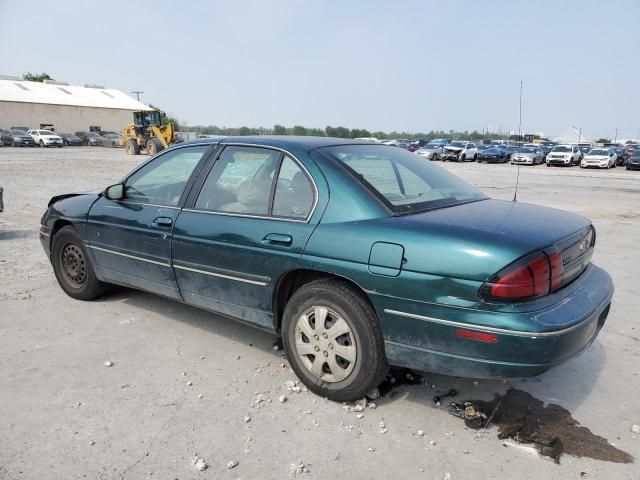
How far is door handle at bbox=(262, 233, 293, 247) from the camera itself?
10.4 ft

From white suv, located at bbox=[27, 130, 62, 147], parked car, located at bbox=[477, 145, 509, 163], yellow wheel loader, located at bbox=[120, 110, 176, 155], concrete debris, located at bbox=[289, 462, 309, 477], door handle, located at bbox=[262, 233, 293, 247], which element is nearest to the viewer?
concrete debris, located at bbox=[289, 462, 309, 477]

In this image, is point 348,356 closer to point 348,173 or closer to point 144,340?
point 348,173

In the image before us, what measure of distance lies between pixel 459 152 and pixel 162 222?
118 feet

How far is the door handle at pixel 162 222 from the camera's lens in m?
3.83

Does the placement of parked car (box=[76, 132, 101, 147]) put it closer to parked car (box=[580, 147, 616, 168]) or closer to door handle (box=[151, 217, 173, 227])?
parked car (box=[580, 147, 616, 168])

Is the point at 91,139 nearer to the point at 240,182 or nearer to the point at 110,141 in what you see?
the point at 110,141

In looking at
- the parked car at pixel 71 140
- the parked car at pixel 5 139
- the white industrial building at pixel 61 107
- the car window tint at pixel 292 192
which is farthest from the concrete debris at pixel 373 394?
the white industrial building at pixel 61 107

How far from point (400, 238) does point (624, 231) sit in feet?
25.7

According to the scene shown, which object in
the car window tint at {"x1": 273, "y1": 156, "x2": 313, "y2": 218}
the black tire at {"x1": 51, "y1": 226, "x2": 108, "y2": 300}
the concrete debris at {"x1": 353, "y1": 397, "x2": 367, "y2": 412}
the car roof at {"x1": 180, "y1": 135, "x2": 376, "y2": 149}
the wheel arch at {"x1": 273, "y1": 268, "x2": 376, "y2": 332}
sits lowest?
the concrete debris at {"x1": 353, "y1": 397, "x2": 367, "y2": 412}

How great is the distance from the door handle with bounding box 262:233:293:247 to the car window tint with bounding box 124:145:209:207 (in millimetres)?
1022

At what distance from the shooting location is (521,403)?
3.19 m

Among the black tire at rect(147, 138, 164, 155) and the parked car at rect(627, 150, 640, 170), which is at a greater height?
the black tire at rect(147, 138, 164, 155)

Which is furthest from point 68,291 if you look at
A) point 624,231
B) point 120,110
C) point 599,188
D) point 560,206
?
point 120,110

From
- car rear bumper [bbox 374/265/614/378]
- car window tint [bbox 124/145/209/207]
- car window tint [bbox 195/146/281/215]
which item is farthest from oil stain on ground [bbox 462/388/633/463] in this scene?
car window tint [bbox 124/145/209/207]
